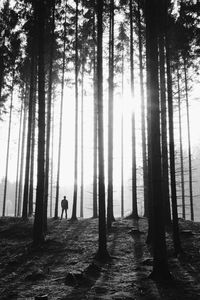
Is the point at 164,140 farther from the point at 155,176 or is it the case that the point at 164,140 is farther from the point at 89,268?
the point at 89,268

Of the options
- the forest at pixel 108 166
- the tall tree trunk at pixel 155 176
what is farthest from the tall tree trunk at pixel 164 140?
the tall tree trunk at pixel 155 176

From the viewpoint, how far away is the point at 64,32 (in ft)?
55.6

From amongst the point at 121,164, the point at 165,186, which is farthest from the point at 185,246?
the point at 121,164

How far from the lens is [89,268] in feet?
25.1

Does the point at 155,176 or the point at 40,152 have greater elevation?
the point at 40,152

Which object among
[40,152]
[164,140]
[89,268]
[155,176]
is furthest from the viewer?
[164,140]

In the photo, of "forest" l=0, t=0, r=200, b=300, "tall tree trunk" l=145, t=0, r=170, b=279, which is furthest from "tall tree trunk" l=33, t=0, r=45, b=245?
"tall tree trunk" l=145, t=0, r=170, b=279

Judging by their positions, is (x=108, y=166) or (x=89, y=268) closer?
(x=89, y=268)

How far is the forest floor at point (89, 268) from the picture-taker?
602 centimetres

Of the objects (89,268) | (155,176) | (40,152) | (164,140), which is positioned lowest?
(89,268)

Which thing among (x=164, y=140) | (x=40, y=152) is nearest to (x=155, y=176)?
(x=40, y=152)

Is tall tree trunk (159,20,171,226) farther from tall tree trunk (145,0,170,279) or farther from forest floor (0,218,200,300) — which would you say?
tall tree trunk (145,0,170,279)

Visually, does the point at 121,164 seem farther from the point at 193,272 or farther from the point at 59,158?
the point at 193,272

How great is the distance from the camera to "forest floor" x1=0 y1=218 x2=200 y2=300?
19.8 feet
